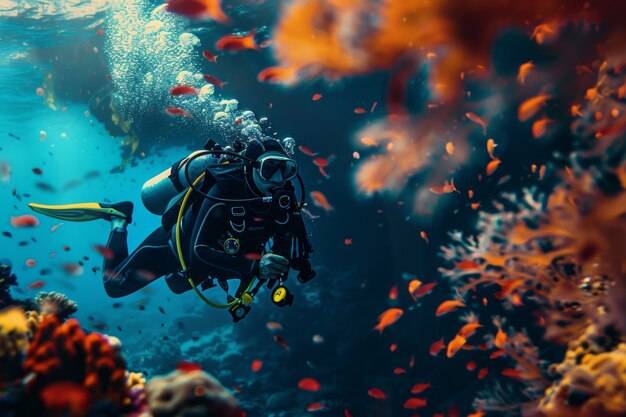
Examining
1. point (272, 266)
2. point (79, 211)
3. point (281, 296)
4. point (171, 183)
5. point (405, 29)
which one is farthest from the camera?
point (79, 211)

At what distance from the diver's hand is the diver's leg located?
260cm

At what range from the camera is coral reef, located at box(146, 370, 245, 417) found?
86.7 inches

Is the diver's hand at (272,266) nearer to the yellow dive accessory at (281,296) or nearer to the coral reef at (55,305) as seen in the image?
the yellow dive accessory at (281,296)

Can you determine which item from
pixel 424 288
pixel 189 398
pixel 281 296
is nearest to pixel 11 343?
pixel 189 398

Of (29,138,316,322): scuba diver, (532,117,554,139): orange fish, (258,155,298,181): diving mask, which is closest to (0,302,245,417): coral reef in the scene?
(29,138,316,322): scuba diver

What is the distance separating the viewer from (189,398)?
2232 mm

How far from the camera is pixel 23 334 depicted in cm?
255

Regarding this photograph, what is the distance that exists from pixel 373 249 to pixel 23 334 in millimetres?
11319

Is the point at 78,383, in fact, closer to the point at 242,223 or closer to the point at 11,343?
the point at 11,343

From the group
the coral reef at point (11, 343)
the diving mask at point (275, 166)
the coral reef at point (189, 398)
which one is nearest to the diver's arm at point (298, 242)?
the diving mask at point (275, 166)

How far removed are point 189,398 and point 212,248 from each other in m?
2.85

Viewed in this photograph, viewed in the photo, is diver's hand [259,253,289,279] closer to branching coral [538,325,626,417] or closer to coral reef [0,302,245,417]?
coral reef [0,302,245,417]

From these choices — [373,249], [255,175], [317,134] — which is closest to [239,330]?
[373,249]

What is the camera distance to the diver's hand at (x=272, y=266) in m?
4.34
